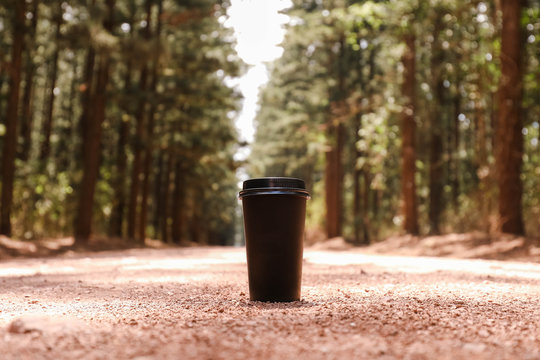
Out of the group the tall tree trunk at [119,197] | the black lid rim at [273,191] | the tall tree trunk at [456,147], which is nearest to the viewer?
the black lid rim at [273,191]

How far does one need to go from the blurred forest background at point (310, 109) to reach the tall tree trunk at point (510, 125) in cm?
3

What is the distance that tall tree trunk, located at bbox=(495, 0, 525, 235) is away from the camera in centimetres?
1144

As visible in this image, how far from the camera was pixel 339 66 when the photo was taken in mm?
25172

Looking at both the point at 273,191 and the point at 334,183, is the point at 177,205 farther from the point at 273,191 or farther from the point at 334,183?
the point at 273,191

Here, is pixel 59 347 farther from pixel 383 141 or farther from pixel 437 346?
pixel 383 141

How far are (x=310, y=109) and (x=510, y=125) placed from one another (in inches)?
621

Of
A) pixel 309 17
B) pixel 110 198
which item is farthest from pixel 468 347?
pixel 309 17

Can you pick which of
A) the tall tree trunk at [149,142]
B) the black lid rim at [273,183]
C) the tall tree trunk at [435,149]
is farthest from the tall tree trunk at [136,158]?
the black lid rim at [273,183]

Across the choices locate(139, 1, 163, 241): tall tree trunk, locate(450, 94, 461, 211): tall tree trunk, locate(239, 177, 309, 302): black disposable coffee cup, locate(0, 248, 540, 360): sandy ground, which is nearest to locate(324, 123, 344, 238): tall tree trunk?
locate(450, 94, 461, 211): tall tree trunk

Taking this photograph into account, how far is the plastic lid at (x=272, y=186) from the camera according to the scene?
163 inches

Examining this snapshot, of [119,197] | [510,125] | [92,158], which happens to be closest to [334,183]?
[119,197]

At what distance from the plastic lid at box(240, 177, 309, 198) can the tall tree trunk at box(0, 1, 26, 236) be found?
38.9 feet

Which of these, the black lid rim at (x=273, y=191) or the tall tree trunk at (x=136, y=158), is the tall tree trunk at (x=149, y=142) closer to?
the tall tree trunk at (x=136, y=158)

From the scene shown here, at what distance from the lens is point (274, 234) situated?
417 cm
